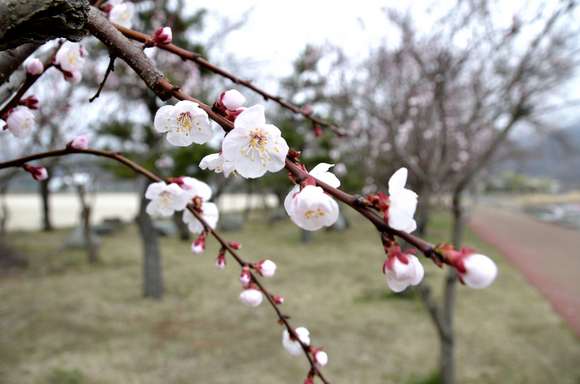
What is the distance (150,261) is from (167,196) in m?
5.35

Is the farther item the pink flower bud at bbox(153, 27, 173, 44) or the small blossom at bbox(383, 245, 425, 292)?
the pink flower bud at bbox(153, 27, 173, 44)

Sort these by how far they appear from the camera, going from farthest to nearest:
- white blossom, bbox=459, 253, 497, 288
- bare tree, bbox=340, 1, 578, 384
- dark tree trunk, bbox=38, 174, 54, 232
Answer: dark tree trunk, bbox=38, 174, 54, 232 → bare tree, bbox=340, 1, 578, 384 → white blossom, bbox=459, 253, 497, 288

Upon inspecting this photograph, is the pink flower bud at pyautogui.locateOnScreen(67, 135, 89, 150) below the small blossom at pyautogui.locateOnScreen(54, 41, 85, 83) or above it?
below

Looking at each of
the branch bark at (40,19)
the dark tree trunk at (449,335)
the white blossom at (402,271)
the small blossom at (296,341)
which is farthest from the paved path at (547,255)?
the branch bark at (40,19)

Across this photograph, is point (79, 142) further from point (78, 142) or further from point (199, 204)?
point (199, 204)

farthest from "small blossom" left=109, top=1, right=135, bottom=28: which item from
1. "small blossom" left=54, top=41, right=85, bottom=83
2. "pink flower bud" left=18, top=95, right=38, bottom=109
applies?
"pink flower bud" left=18, top=95, right=38, bottom=109

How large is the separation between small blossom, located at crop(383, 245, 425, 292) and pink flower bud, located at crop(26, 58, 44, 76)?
2.93ft

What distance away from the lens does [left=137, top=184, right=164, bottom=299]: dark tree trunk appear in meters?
5.68

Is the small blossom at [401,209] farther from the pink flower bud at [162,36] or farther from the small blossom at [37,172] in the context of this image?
the small blossom at [37,172]

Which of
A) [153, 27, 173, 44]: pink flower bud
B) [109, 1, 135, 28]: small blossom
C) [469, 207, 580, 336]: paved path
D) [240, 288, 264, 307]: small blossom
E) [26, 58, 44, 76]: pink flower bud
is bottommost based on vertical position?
[469, 207, 580, 336]: paved path

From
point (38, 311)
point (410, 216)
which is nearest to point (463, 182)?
point (410, 216)

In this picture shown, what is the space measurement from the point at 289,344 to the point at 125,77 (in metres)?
5.33

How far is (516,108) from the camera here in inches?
125

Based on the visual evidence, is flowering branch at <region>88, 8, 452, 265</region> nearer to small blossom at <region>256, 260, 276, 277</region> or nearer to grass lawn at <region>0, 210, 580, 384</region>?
small blossom at <region>256, 260, 276, 277</region>
